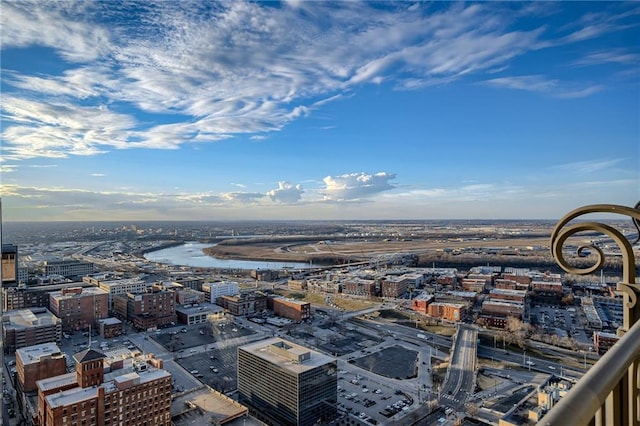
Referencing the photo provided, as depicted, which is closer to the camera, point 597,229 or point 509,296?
point 597,229

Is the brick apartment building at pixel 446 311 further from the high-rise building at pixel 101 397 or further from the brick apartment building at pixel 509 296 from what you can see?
the high-rise building at pixel 101 397

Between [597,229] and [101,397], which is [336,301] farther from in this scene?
[597,229]

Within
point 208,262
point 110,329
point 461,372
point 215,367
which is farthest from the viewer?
point 208,262

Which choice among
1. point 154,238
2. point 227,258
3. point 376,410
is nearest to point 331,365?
point 376,410

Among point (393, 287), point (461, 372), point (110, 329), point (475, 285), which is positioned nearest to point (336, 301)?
point (393, 287)

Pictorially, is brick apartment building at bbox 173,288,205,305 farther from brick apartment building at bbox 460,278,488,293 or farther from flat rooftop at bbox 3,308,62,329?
brick apartment building at bbox 460,278,488,293

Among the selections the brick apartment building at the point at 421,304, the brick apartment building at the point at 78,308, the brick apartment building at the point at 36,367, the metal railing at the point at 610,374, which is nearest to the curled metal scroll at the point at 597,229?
the metal railing at the point at 610,374
